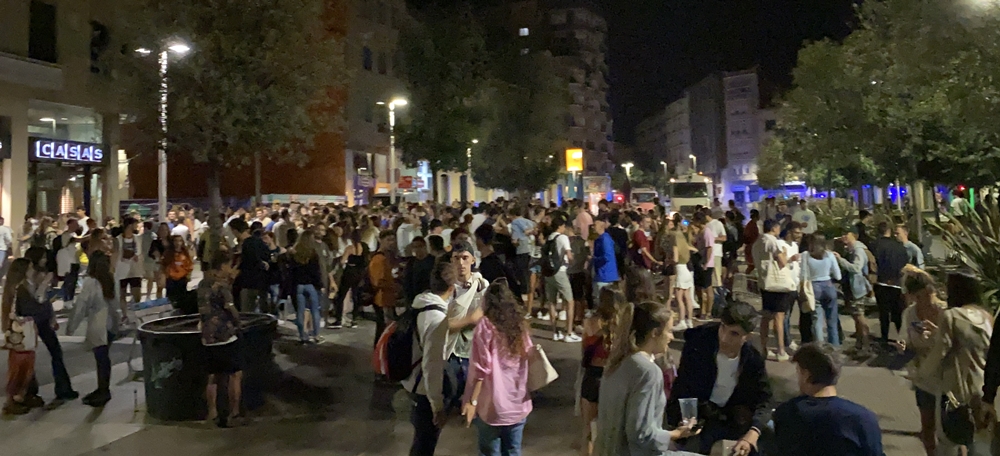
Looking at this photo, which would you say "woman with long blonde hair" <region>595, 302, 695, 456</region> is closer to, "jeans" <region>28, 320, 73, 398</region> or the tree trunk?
"jeans" <region>28, 320, 73, 398</region>

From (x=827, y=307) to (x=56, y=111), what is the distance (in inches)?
961

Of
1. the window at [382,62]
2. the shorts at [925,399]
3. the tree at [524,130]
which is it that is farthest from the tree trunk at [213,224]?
the window at [382,62]

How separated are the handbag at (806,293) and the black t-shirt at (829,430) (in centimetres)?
626

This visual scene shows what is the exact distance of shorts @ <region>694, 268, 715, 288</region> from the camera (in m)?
12.1

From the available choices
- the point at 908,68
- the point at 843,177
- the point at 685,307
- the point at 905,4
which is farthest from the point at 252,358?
the point at 843,177

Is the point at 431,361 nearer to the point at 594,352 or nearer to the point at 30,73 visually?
the point at 594,352

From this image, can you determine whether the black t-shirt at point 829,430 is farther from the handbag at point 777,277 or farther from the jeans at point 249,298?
the jeans at point 249,298

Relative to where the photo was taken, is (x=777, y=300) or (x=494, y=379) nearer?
(x=494, y=379)

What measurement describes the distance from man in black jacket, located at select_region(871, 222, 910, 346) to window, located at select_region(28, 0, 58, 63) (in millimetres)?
23546

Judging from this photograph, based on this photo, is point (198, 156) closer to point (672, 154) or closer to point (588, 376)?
point (588, 376)

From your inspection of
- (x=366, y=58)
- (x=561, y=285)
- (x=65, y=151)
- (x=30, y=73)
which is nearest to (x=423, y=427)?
(x=561, y=285)

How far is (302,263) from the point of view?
10.0m

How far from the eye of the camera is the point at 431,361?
4512 millimetres

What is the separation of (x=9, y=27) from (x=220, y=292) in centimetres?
1966
